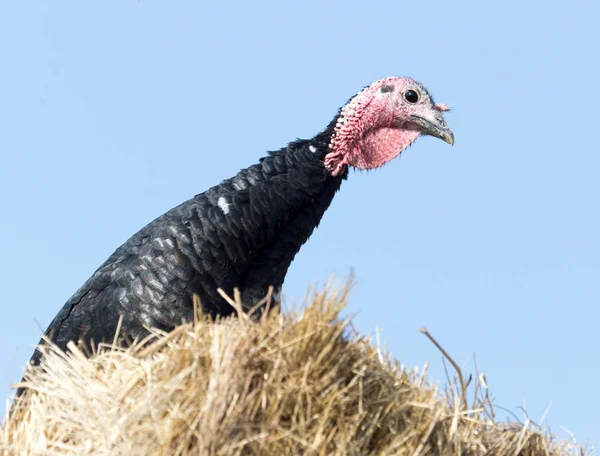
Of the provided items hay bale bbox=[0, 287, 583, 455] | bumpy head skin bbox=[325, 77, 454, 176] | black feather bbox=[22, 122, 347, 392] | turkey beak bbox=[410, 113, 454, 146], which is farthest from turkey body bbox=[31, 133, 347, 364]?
hay bale bbox=[0, 287, 583, 455]

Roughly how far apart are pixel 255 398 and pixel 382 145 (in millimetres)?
4672

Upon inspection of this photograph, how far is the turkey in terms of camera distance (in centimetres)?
654

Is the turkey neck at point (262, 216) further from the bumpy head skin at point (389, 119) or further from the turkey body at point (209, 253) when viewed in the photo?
the bumpy head skin at point (389, 119)

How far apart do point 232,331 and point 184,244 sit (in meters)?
2.84

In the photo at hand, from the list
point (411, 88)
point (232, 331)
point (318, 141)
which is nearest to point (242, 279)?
point (318, 141)

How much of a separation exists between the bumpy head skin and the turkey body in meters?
0.59

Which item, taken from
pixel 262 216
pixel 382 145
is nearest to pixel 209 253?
pixel 262 216

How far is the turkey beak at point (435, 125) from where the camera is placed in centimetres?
812

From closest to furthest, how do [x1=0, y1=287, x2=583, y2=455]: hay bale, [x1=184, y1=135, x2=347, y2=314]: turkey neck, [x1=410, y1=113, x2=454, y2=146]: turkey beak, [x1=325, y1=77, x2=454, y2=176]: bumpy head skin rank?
[x1=0, y1=287, x2=583, y2=455]: hay bale
[x1=184, y1=135, x2=347, y2=314]: turkey neck
[x1=325, y1=77, x2=454, y2=176]: bumpy head skin
[x1=410, y1=113, x2=454, y2=146]: turkey beak

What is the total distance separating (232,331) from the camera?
12.9 feet

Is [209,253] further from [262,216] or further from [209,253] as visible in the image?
[262,216]

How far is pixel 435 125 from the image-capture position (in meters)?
8.16

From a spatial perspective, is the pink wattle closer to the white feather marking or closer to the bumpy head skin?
the bumpy head skin

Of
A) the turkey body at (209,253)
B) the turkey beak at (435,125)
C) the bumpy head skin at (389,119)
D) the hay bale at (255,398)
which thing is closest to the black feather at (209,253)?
the turkey body at (209,253)
